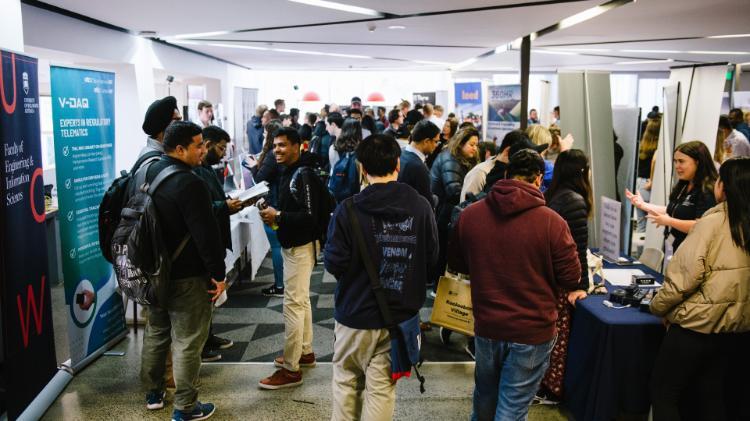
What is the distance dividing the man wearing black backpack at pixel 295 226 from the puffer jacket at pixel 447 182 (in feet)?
4.50

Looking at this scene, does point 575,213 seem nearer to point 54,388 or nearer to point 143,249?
point 143,249

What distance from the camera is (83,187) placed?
3547mm

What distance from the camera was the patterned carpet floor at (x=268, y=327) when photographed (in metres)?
4.03

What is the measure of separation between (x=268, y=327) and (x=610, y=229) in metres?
2.58

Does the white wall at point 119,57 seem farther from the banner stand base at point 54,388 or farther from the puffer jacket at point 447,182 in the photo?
the puffer jacket at point 447,182

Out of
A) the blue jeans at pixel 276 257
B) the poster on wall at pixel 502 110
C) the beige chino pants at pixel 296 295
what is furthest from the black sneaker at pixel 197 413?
the poster on wall at pixel 502 110

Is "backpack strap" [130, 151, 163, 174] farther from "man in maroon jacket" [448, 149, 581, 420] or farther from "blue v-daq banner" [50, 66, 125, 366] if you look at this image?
"man in maroon jacket" [448, 149, 581, 420]

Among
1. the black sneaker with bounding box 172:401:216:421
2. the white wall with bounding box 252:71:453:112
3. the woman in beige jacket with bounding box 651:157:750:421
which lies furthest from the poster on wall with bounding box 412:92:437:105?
the woman in beige jacket with bounding box 651:157:750:421

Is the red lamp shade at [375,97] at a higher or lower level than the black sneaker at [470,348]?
higher

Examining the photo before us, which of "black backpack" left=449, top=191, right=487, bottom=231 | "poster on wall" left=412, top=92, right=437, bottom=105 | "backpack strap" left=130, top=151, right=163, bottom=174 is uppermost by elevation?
"poster on wall" left=412, top=92, right=437, bottom=105

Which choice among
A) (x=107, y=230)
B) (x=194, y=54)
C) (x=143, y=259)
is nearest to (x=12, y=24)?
(x=107, y=230)

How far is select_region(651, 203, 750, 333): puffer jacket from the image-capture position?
2330 mm

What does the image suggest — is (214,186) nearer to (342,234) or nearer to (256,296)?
(342,234)

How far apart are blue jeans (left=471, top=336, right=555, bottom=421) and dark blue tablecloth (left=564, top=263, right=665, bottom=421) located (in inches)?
22.0
